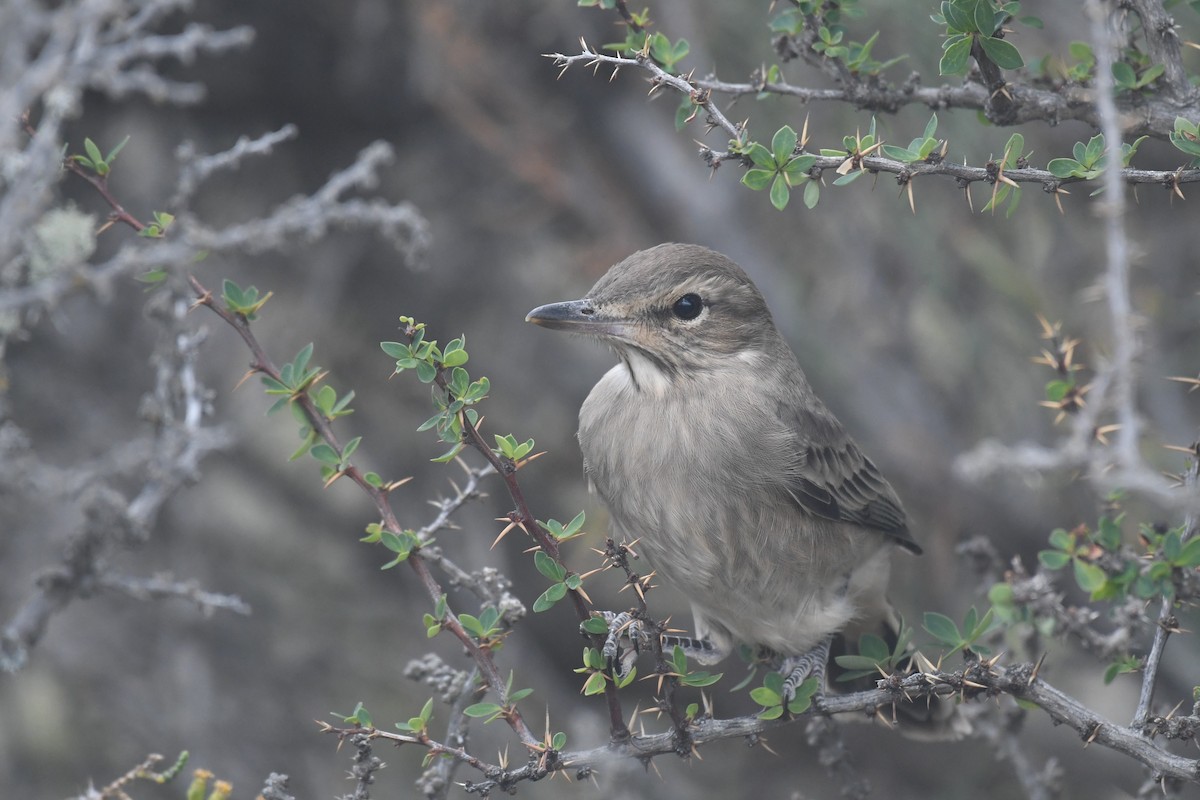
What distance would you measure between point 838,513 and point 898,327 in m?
2.79

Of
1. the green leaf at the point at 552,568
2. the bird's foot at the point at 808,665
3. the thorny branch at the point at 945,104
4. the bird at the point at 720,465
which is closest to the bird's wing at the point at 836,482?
the bird at the point at 720,465

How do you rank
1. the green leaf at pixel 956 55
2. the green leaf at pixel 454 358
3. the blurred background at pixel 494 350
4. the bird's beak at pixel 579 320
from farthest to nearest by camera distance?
the blurred background at pixel 494 350 → the bird's beak at pixel 579 320 → the green leaf at pixel 956 55 → the green leaf at pixel 454 358

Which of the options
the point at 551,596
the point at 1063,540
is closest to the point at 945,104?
the point at 1063,540

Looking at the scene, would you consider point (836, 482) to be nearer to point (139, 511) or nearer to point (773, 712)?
point (773, 712)

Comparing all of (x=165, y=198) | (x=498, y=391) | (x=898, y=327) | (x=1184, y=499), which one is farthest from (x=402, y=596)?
(x=1184, y=499)

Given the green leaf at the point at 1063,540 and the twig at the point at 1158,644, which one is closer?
the green leaf at the point at 1063,540

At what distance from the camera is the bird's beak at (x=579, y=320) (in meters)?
4.09

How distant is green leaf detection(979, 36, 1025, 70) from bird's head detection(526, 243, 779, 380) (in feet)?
4.79

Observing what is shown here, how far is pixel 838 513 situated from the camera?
4.53m

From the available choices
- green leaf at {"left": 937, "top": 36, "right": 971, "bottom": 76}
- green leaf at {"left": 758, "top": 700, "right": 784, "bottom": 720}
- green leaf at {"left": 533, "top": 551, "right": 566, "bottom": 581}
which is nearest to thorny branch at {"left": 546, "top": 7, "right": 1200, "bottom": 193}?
green leaf at {"left": 937, "top": 36, "right": 971, "bottom": 76}

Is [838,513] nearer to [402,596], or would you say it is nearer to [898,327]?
[898,327]

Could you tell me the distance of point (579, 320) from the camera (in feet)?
13.7

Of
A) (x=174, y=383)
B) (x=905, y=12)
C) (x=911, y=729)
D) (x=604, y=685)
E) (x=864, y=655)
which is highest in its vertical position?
(x=905, y=12)

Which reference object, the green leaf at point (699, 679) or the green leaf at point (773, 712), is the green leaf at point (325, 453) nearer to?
the green leaf at point (699, 679)
